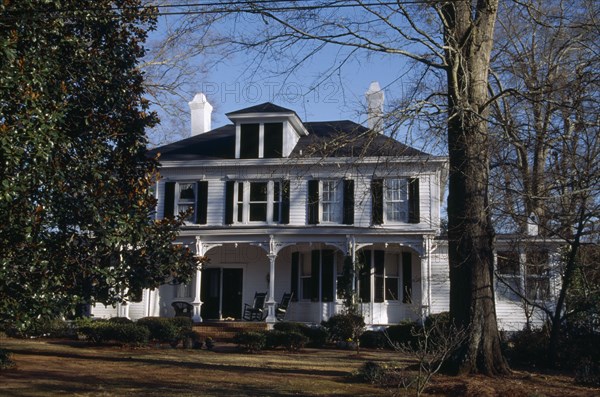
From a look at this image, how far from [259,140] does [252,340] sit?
1180 cm

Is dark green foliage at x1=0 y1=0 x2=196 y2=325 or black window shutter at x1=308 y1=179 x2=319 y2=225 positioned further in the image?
black window shutter at x1=308 y1=179 x2=319 y2=225

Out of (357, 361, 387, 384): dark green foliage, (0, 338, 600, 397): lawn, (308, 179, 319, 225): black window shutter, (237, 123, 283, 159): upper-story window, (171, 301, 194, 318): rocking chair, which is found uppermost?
(237, 123, 283, 159): upper-story window

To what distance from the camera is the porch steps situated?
23.9m

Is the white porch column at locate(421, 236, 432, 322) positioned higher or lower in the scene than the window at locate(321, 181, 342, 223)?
lower

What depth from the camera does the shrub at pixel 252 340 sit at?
17219 mm

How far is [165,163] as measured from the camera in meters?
27.6

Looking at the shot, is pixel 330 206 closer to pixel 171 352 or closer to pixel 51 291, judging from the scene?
pixel 171 352

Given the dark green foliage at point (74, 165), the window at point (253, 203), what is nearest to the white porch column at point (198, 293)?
the window at point (253, 203)

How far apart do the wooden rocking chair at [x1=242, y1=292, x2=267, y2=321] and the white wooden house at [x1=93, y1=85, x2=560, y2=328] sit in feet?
1.10

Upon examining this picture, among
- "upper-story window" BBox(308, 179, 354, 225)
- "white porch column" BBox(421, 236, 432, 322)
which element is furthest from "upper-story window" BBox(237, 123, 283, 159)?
"white porch column" BBox(421, 236, 432, 322)

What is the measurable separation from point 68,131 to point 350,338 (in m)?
12.0

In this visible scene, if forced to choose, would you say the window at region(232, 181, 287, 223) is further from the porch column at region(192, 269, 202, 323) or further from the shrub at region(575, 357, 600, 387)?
the shrub at region(575, 357, 600, 387)

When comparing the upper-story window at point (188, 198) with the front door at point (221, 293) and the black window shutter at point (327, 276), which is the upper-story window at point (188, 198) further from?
the black window shutter at point (327, 276)

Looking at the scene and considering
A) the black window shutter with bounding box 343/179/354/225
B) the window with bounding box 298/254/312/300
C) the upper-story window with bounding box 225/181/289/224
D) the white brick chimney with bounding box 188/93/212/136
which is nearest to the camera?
the black window shutter with bounding box 343/179/354/225
